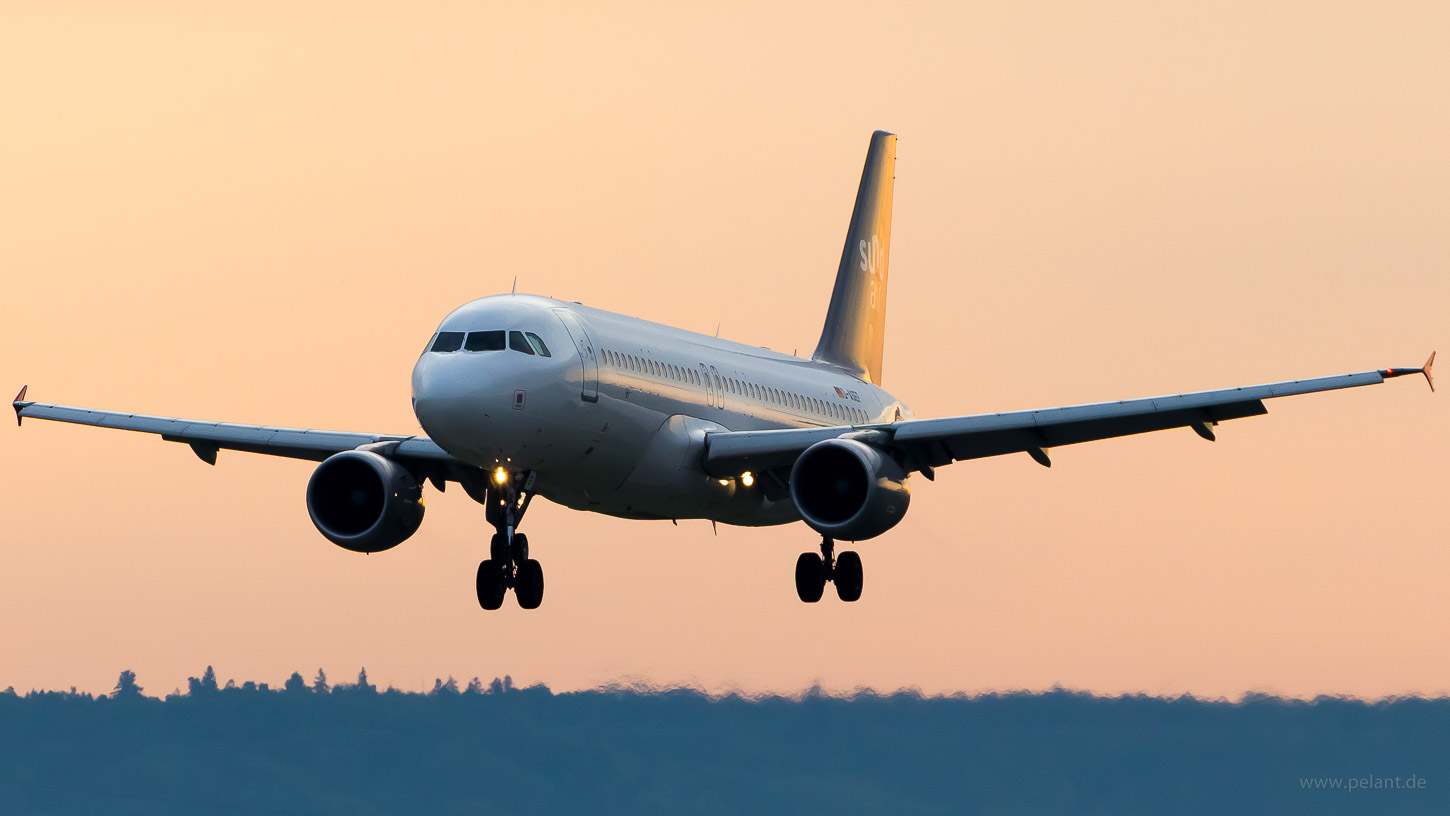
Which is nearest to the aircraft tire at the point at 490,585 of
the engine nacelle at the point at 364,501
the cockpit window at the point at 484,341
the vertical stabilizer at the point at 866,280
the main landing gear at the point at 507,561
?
the main landing gear at the point at 507,561

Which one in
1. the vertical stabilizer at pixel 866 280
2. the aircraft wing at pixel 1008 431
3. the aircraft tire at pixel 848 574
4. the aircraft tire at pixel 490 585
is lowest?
the aircraft tire at pixel 490 585

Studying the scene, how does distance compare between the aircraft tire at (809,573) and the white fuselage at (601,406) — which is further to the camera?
the aircraft tire at (809,573)

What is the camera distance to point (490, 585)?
123 ft

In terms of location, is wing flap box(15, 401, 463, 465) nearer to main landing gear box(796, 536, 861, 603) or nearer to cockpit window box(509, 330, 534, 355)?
cockpit window box(509, 330, 534, 355)

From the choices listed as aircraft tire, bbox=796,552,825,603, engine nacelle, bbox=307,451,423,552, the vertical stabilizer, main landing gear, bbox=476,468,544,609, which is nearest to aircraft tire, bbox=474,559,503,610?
main landing gear, bbox=476,468,544,609

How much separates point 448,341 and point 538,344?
1.54 m

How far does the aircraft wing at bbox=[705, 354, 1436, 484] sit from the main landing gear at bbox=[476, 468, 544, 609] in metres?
4.24

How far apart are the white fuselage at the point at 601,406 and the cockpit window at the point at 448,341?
76 millimetres

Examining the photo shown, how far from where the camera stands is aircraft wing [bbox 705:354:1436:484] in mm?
37188

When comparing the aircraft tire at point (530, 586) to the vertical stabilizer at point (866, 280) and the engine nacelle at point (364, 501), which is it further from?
the vertical stabilizer at point (866, 280)

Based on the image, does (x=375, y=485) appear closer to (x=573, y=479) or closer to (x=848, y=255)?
(x=573, y=479)

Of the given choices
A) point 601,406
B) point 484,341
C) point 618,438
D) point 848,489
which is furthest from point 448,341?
point 848,489

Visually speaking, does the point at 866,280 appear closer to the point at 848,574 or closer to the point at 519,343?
the point at 848,574

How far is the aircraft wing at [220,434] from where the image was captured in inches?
1650
